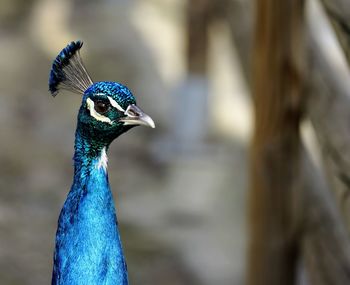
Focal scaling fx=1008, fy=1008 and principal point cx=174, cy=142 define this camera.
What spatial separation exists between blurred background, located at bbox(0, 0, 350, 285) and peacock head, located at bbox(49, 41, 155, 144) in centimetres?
142

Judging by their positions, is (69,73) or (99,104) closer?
(99,104)

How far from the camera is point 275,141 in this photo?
3.28 metres

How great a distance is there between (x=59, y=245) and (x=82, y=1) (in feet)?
20.1

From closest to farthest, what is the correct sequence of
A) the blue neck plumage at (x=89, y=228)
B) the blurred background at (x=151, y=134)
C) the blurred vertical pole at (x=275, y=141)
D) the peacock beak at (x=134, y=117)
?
the peacock beak at (x=134, y=117), the blue neck plumage at (x=89, y=228), the blurred vertical pole at (x=275, y=141), the blurred background at (x=151, y=134)

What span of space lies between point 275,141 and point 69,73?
1.31m

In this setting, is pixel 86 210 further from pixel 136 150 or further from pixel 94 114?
pixel 136 150

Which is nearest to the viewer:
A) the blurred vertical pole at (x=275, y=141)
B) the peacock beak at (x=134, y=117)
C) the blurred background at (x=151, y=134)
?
the peacock beak at (x=134, y=117)

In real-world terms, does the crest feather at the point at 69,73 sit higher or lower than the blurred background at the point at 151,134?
lower

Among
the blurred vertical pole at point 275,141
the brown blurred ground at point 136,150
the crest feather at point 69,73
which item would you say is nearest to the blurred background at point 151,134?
the brown blurred ground at point 136,150

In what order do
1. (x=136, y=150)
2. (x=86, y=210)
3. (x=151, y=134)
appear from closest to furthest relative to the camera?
(x=86, y=210)
(x=136, y=150)
(x=151, y=134)

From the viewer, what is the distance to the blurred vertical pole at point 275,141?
10.3 feet

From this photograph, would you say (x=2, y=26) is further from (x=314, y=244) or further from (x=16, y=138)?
(x=314, y=244)

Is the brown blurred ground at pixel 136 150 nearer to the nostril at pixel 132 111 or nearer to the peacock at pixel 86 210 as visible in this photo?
the peacock at pixel 86 210

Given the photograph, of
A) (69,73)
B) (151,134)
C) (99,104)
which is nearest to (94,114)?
(99,104)
